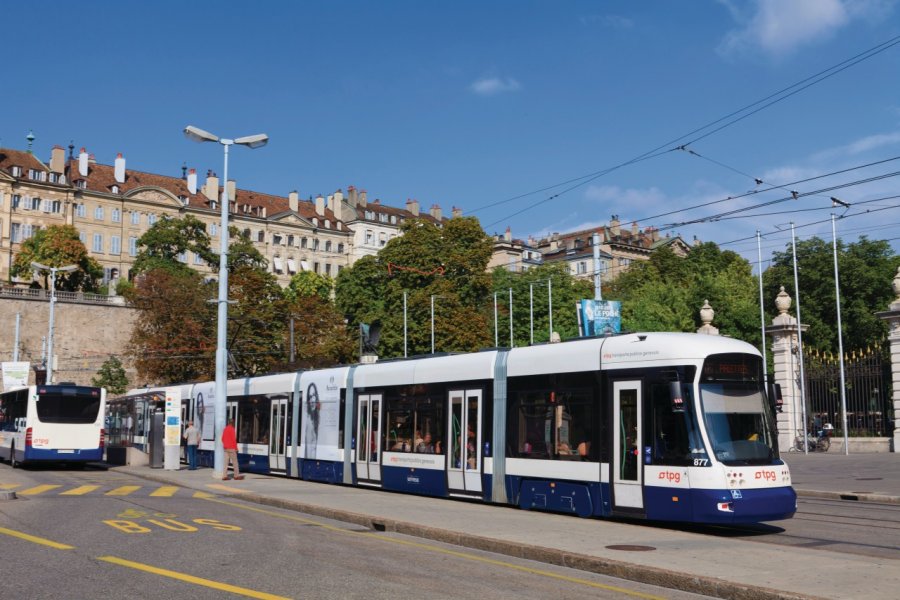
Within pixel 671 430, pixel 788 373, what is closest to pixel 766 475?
pixel 671 430

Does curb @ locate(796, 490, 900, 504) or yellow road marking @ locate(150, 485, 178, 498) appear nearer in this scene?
curb @ locate(796, 490, 900, 504)

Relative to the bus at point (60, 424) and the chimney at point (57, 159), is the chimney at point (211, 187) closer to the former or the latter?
the chimney at point (57, 159)

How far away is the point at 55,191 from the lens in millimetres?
108125

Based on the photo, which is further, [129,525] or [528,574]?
[129,525]

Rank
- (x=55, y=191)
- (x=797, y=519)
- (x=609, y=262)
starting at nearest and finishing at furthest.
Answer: (x=797, y=519), (x=55, y=191), (x=609, y=262)

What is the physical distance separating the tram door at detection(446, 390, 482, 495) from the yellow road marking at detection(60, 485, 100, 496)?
8151 mm

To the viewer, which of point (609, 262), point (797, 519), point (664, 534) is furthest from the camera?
point (609, 262)

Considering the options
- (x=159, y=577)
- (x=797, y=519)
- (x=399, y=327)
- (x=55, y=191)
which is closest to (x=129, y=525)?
(x=159, y=577)

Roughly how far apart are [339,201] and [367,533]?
5011 inches

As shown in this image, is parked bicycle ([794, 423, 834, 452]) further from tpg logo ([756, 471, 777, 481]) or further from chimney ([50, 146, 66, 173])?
chimney ([50, 146, 66, 173])

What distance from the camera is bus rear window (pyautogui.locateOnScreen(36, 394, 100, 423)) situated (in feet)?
104

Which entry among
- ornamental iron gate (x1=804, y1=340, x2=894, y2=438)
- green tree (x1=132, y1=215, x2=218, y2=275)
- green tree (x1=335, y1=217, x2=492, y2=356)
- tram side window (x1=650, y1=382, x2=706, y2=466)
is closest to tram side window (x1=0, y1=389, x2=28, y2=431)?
tram side window (x1=650, y1=382, x2=706, y2=466)

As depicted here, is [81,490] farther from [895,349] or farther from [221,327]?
[895,349]

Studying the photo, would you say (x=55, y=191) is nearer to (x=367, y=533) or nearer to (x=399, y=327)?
(x=399, y=327)
